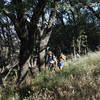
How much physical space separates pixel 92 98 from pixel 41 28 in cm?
718

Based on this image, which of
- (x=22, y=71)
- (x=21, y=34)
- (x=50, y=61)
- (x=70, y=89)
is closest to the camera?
(x=70, y=89)

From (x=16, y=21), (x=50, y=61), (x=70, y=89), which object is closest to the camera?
(x=70, y=89)

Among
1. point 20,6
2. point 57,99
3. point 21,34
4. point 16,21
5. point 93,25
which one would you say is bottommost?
point 57,99

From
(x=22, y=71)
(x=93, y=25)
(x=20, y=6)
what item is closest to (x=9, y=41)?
(x=22, y=71)

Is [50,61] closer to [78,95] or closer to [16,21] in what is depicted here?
[16,21]

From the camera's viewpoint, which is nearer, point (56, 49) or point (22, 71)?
point (22, 71)

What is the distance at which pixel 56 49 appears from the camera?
34.2m

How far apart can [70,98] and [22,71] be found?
13.0ft

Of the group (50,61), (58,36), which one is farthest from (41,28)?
(58,36)

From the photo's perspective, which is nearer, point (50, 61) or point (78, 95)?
point (78, 95)

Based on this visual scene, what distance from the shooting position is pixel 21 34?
6.00m

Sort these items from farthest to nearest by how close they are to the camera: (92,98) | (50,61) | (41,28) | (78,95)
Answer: (50,61), (41,28), (78,95), (92,98)

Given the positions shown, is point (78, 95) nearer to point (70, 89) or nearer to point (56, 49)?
point (70, 89)

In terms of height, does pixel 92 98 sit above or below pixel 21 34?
below
